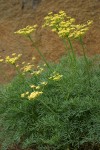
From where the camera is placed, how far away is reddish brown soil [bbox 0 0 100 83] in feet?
20.8

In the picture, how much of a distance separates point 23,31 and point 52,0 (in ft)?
8.42

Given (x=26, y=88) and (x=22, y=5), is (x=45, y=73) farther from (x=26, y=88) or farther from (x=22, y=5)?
(x=22, y=5)

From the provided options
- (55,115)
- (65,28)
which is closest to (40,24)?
(65,28)

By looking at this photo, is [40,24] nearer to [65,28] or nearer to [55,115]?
[65,28]

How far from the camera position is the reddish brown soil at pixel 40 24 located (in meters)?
6.34

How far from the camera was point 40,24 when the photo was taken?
264 inches

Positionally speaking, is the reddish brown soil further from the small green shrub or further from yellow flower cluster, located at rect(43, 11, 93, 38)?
yellow flower cluster, located at rect(43, 11, 93, 38)

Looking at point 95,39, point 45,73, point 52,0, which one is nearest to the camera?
point 45,73

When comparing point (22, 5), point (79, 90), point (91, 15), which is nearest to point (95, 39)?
point (91, 15)

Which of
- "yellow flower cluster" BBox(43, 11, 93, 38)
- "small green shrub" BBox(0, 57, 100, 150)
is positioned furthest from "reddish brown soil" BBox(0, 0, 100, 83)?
"yellow flower cluster" BBox(43, 11, 93, 38)

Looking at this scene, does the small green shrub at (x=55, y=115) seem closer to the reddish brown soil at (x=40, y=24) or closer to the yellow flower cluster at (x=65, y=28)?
the yellow flower cluster at (x=65, y=28)

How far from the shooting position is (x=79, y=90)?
14.0 feet

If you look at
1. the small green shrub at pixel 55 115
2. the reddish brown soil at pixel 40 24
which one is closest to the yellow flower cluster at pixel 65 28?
the small green shrub at pixel 55 115

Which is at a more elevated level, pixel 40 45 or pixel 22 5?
pixel 22 5
